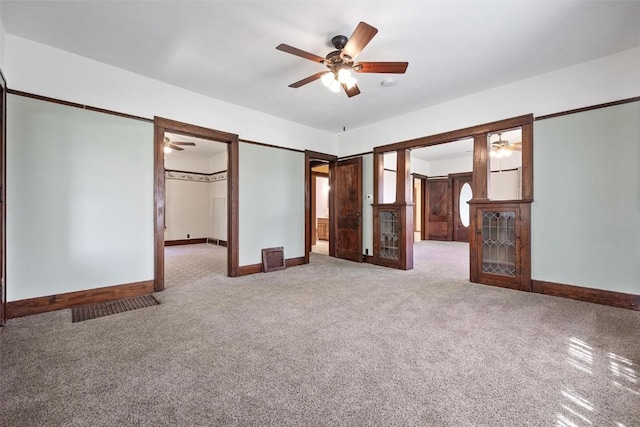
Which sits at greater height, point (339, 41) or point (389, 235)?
point (339, 41)

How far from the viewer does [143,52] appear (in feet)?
10.2

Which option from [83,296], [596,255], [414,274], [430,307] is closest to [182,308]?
[83,296]

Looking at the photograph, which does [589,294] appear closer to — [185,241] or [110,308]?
[110,308]

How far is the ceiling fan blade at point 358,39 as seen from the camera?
7.29 feet

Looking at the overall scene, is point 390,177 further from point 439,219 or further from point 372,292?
point 372,292

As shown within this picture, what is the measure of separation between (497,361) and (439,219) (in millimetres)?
8305

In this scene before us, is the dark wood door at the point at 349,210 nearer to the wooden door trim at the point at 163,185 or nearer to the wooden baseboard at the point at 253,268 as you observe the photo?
the wooden baseboard at the point at 253,268

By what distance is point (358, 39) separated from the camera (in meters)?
2.40

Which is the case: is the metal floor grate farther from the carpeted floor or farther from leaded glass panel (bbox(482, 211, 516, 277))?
leaded glass panel (bbox(482, 211, 516, 277))

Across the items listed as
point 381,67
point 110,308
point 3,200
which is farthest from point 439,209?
point 3,200

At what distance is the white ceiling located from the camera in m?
2.43

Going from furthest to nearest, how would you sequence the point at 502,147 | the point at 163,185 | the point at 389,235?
the point at 502,147 → the point at 389,235 → the point at 163,185

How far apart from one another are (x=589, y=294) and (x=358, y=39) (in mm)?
3915

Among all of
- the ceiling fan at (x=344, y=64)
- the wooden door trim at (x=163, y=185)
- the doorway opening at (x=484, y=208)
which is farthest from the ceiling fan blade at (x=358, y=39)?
the doorway opening at (x=484, y=208)
